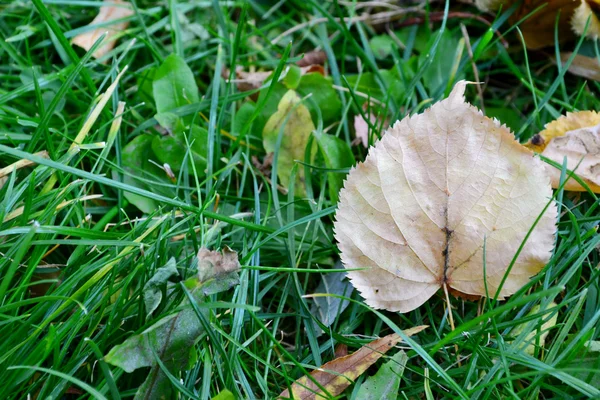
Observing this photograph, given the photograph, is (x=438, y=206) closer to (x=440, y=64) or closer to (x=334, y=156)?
(x=334, y=156)

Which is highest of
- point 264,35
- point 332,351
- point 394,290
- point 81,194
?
point 264,35

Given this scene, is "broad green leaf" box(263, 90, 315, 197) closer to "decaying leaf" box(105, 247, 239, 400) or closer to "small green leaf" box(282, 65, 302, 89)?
"small green leaf" box(282, 65, 302, 89)

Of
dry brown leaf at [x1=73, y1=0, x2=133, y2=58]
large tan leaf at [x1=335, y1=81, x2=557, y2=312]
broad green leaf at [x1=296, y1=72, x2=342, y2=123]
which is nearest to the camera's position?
large tan leaf at [x1=335, y1=81, x2=557, y2=312]

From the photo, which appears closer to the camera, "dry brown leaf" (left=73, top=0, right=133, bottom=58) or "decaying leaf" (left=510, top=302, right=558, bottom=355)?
"decaying leaf" (left=510, top=302, right=558, bottom=355)

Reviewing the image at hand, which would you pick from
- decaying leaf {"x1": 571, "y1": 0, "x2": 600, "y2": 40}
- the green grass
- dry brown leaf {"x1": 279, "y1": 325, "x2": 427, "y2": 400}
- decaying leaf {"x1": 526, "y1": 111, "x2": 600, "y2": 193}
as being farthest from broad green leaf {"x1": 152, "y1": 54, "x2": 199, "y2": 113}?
decaying leaf {"x1": 571, "y1": 0, "x2": 600, "y2": 40}

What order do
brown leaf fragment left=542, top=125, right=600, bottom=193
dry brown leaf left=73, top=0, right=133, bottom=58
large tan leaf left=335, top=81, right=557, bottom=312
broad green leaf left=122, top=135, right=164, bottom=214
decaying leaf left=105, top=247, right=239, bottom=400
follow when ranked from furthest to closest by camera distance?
dry brown leaf left=73, top=0, right=133, bottom=58, broad green leaf left=122, top=135, right=164, bottom=214, brown leaf fragment left=542, top=125, right=600, bottom=193, large tan leaf left=335, top=81, right=557, bottom=312, decaying leaf left=105, top=247, right=239, bottom=400

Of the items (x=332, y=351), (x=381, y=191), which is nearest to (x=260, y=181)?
(x=381, y=191)

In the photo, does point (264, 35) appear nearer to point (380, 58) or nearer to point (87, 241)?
point (380, 58)

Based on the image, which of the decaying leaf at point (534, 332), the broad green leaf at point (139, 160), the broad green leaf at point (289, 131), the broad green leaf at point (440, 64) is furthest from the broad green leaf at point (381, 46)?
the decaying leaf at point (534, 332)
